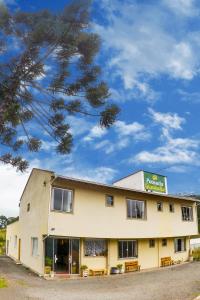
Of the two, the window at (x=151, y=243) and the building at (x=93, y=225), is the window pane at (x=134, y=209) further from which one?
the window at (x=151, y=243)

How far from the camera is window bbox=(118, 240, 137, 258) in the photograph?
29.8 m

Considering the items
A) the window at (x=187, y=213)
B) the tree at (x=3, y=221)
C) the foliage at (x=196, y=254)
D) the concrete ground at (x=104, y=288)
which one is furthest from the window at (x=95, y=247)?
the tree at (x=3, y=221)

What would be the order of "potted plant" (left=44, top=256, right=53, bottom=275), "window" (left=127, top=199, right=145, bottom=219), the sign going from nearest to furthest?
"potted plant" (left=44, top=256, right=53, bottom=275), "window" (left=127, top=199, right=145, bottom=219), the sign

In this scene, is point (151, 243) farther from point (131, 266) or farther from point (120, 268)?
point (120, 268)

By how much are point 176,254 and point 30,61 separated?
94.8 ft

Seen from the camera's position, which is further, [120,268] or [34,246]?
[120,268]

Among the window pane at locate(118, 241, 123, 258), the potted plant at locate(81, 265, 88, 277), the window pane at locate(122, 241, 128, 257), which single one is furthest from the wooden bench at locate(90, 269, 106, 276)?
the window pane at locate(122, 241, 128, 257)

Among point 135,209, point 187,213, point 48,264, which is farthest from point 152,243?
point 48,264

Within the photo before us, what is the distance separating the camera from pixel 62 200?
25.7 m

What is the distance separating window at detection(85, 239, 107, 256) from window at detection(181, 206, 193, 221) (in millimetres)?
11705

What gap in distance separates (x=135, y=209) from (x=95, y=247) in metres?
5.38

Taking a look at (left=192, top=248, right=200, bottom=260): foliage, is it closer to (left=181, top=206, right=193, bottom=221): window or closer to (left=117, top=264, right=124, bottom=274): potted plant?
(left=181, top=206, right=193, bottom=221): window

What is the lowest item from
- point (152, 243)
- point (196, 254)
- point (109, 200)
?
point (196, 254)

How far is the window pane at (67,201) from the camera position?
25.8 metres
